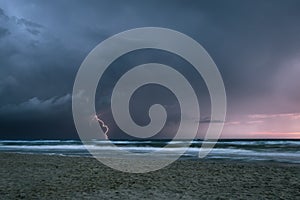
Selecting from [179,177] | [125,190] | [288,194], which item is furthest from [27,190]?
[288,194]

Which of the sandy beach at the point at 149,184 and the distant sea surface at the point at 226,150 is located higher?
the distant sea surface at the point at 226,150

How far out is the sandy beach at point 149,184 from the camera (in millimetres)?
8969

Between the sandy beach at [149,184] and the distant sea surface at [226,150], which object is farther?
→ the distant sea surface at [226,150]

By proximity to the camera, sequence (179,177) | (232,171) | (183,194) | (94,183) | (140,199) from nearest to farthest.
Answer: (140,199) → (183,194) → (94,183) → (179,177) → (232,171)

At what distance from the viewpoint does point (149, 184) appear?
34.8 feet

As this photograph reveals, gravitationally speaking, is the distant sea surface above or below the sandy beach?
above

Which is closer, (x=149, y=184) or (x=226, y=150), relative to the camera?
(x=149, y=184)

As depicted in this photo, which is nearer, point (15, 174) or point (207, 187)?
point (207, 187)

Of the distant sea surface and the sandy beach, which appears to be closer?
the sandy beach

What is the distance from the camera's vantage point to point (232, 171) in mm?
13875

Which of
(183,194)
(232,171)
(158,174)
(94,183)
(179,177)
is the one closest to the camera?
(183,194)

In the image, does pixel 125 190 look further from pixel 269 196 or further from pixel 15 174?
pixel 15 174

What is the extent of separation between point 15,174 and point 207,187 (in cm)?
797

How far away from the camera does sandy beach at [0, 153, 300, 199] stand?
897cm
